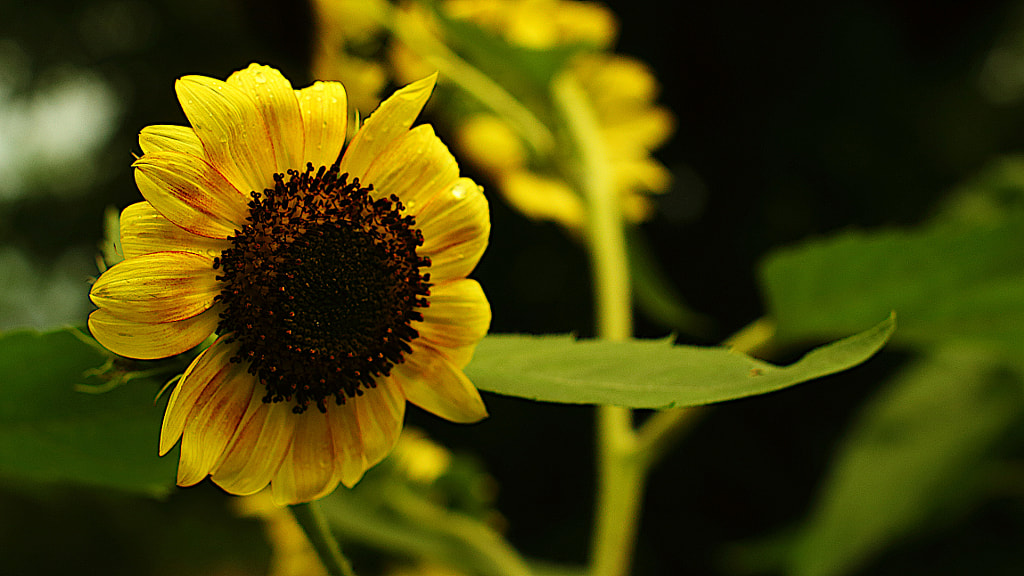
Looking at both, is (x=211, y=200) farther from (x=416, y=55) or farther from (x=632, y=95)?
(x=632, y=95)

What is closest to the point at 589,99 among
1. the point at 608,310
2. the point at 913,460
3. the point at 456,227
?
the point at 608,310

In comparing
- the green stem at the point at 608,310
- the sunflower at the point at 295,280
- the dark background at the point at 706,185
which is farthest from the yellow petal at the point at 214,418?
the dark background at the point at 706,185

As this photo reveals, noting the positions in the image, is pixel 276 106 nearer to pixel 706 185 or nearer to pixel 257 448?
pixel 257 448

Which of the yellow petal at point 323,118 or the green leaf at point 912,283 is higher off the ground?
the yellow petal at point 323,118

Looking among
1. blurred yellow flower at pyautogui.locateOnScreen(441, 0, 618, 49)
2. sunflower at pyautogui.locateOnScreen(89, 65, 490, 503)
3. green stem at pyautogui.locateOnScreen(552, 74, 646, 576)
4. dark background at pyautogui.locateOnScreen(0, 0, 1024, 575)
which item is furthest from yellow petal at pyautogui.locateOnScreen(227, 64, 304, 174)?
dark background at pyautogui.locateOnScreen(0, 0, 1024, 575)

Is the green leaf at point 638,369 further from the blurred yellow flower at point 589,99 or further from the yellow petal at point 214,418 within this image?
the blurred yellow flower at point 589,99
